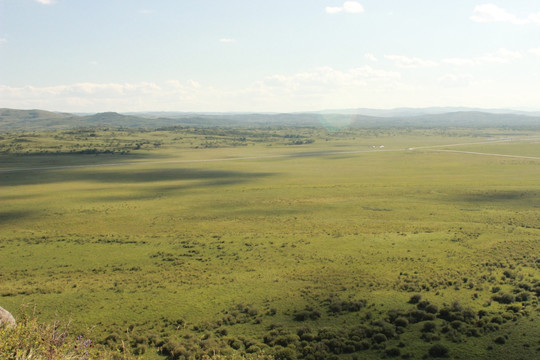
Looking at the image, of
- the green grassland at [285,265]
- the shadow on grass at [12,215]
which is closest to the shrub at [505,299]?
the green grassland at [285,265]

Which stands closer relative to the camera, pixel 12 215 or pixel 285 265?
pixel 285 265

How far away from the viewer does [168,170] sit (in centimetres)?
11319

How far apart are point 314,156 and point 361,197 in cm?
7390

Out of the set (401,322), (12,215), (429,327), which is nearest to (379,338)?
(401,322)

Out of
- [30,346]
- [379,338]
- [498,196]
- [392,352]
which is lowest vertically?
[392,352]

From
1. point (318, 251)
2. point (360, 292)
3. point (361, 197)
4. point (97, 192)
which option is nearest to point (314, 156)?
point (361, 197)

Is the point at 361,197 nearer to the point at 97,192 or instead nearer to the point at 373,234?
the point at 373,234

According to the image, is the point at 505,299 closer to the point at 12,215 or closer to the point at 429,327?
the point at 429,327

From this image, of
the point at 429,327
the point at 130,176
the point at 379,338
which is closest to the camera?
the point at 379,338

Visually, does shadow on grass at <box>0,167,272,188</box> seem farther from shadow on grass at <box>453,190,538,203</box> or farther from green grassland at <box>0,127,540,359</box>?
shadow on grass at <box>453,190,538,203</box>

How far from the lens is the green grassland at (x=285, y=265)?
1063 inches

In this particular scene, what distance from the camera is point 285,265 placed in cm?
4062

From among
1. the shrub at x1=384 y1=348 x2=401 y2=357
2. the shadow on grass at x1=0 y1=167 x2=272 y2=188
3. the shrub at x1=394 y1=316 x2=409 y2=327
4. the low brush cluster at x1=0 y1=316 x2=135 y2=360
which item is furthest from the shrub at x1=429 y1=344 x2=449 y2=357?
the shadow on grass at x1=0 y1=167 x2=272 y2=188

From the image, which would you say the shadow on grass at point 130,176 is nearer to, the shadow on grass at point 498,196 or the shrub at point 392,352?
the shadow on grass at point 498,196
